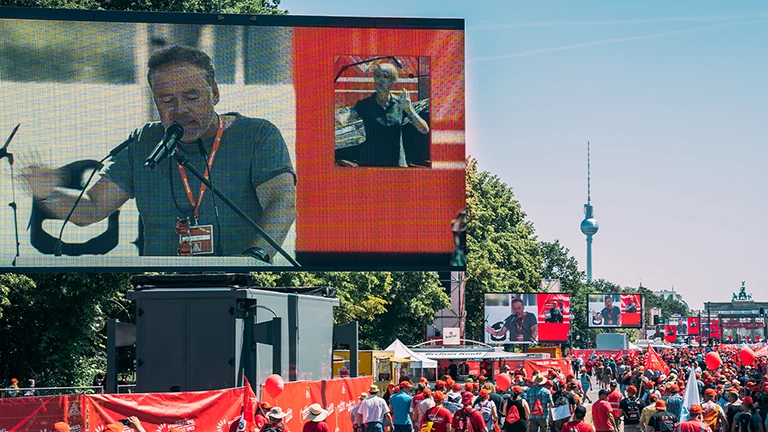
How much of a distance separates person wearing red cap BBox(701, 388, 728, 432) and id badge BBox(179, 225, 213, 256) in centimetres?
1111

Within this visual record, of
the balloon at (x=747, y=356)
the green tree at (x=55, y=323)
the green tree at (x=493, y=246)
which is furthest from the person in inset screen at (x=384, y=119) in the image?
the green tree at (x=493, y=246)

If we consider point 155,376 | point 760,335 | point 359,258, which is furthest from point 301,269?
point 760,335

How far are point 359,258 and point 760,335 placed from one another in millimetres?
187656

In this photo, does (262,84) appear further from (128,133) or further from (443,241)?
(443,241)

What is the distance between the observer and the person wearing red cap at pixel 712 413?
18047mm

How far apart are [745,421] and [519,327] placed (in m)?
39.6

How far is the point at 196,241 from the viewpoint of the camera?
2452cm

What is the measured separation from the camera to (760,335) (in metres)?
199

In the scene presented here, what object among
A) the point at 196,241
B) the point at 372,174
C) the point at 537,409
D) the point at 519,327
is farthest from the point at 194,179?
the point at 519,327

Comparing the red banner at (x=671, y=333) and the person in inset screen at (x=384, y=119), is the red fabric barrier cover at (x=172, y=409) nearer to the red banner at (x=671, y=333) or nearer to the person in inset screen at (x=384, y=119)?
the person in inset screen at (x=384, y=119)

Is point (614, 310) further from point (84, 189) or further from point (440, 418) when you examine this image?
point (440, 418)

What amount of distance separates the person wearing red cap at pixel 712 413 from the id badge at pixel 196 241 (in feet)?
36.4

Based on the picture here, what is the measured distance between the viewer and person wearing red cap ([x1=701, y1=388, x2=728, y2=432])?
18047 millimetres

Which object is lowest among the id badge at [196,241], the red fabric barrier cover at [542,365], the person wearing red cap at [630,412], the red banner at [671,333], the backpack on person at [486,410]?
the red banner at [671,333]
